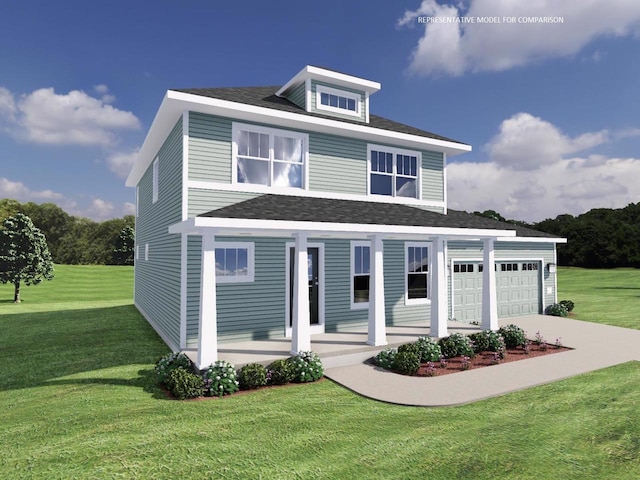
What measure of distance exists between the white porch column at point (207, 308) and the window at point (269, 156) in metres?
3.48

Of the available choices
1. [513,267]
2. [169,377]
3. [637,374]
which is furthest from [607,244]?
[169,377]

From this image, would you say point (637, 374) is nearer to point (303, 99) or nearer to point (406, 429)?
point (406, 429)

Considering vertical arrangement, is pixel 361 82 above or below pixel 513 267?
above

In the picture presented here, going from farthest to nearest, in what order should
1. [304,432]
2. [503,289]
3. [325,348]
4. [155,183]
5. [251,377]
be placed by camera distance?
1. [503,289]
2. [155,183]
3. [325,348]
4. [251,377]
5. [304,432]

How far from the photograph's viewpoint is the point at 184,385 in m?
7.80

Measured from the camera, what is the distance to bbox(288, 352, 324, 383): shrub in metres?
8.85

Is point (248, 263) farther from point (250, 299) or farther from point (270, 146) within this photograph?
point (270, 146)

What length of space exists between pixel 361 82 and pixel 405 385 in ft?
35.0

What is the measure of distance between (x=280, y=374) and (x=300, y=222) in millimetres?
3555

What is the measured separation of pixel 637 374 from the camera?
9.52 m

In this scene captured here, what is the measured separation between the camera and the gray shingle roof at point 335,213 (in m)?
9.43

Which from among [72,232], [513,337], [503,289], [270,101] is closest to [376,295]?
[513,337]

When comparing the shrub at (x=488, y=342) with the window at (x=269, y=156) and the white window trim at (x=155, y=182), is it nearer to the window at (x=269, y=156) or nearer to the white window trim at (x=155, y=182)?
the window at (x=269, y=156)

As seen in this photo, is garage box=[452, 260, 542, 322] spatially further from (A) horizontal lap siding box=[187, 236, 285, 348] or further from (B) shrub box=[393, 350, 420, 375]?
(A) horizontal lap siding box=[187, 236, 285, 348]
